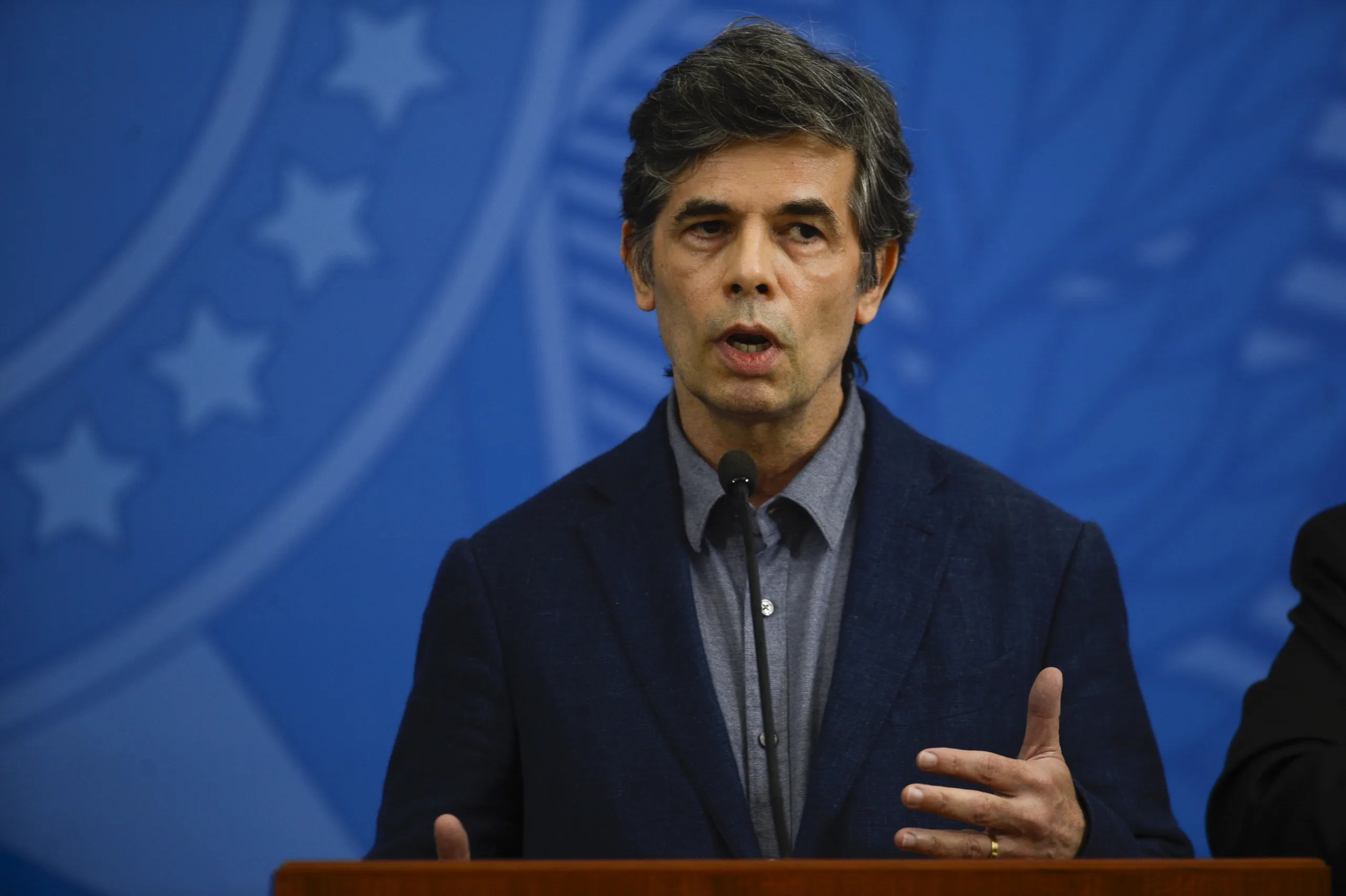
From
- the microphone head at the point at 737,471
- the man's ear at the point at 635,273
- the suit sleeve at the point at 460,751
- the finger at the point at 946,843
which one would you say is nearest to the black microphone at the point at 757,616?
the microphone head at the point at 737,471

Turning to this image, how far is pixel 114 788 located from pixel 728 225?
6.06 feet

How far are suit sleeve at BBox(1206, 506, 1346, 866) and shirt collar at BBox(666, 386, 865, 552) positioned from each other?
659 mm

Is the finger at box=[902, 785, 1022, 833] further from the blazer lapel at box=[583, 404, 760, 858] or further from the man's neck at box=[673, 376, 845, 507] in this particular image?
the man's neck at box=[673, 376, 845, 507]

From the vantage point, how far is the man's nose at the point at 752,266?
1862 mm

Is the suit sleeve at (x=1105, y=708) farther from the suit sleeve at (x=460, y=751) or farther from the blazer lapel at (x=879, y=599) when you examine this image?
the suit sleeve at (x=460, y=751)

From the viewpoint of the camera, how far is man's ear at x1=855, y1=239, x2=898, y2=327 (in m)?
2.10

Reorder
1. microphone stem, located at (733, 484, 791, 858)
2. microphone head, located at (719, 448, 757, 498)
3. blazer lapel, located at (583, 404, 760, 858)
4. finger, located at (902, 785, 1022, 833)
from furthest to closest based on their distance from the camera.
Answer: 1. blazer lapel, located at (583, 404, 760, 858)
2. microphone head, located at (719, 448, 757, 498)
3. microphone stem, located at (733, 484, 791, 858)
4. finger, located at (902, 785, 1022, 833)

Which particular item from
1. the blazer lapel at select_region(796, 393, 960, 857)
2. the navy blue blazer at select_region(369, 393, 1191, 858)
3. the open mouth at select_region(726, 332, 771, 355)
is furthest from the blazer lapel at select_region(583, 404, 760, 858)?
the open mouth at select_region(726, 332, 771, 355)

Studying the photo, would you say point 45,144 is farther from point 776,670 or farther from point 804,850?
point 804,850

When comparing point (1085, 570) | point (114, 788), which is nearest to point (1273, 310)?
point (1085, 570)

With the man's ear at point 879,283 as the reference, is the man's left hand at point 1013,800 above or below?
below

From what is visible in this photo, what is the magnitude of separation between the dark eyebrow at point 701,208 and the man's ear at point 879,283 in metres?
0.28

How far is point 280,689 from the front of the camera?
2.84 m

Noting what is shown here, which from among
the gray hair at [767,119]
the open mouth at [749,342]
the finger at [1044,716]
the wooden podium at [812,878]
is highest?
the gray hair at [767,119]
